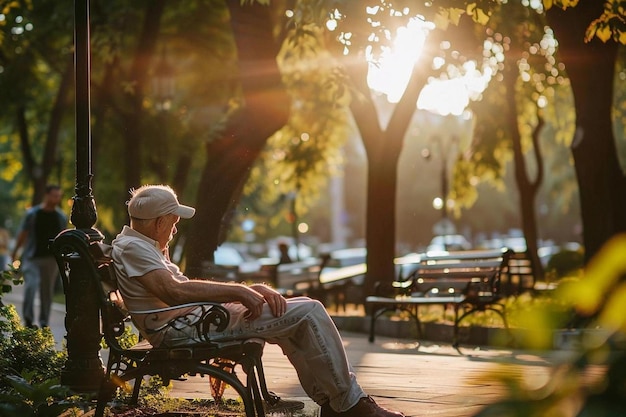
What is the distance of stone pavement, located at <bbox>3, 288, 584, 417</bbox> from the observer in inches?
70.4

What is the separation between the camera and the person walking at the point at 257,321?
18.6ft

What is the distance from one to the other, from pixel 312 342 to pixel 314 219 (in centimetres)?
11365

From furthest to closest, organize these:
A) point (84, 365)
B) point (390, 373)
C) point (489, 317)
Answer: point (489, 317), point (390, 373), point (84, 365)

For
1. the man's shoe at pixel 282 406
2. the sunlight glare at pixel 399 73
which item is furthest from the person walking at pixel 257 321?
the sunlight glare at pixel 399 73

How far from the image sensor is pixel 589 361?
1.65 meters

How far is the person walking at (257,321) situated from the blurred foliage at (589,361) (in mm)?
3965

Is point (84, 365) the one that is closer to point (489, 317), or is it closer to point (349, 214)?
point (489, 317)

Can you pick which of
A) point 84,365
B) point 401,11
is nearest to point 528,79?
point 401,11

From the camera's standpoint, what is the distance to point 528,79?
27.5m

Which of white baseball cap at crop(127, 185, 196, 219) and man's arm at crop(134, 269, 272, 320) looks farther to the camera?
white baseball cap at crop(127, 185, 196, 219)

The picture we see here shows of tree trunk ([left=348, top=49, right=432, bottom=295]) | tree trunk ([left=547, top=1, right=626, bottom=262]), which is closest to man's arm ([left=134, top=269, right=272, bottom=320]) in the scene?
tree trunk ([left=547, top=1, right=626, bottom=262])

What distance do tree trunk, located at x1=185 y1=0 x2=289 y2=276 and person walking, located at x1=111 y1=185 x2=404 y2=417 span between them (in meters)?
8.05

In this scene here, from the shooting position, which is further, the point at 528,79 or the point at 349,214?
the point at 349,214

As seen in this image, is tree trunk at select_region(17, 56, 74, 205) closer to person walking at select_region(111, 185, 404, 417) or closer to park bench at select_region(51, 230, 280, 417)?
park bench at select_region(51, 230, 280, 417)
